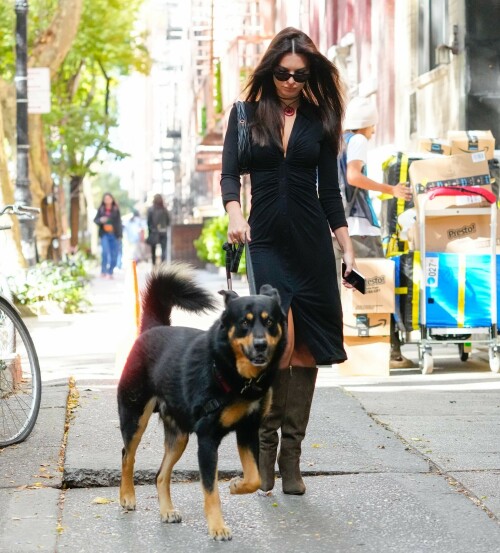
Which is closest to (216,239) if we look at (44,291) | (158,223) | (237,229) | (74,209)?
(158,223)

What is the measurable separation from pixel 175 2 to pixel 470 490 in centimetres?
7090

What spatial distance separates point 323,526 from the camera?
5.21m

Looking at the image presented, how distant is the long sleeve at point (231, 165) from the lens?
18.7 ft

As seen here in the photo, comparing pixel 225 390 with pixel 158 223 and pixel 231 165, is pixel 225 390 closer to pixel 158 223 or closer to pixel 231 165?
pixel 231 165

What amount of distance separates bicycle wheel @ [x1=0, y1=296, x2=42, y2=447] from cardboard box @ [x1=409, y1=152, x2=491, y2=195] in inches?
157

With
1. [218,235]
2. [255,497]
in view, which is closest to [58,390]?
[255,497]

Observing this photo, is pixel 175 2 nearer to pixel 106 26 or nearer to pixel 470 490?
pixel 106 26

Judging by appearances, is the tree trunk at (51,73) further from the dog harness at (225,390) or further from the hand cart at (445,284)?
the dog harness at (225,390)

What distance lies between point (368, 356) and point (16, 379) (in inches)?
144

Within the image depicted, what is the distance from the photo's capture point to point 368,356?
1001 cm

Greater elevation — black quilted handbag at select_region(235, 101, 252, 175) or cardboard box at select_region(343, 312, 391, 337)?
black quilted handbag at select_region(235, 101, 252, 175)

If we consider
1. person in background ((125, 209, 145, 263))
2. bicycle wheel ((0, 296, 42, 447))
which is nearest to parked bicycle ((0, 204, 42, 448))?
bicycle wheel ((0, 296, 42, 447))

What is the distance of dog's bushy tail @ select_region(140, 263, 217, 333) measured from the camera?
18.5 feet

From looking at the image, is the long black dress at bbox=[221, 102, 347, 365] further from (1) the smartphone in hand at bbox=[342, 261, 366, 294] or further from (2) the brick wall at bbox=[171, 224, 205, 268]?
(2) the brick wall at bbox=[171, 224, 205, 268]
